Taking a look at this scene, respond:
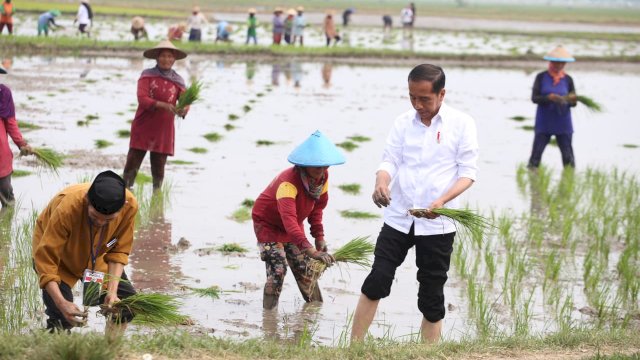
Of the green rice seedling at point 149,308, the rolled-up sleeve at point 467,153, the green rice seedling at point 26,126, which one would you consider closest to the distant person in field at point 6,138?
the green rice seedling at point 149,308

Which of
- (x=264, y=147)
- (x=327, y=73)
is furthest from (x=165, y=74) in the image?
(x=327, y=73)

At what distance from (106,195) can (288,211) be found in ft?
4.67

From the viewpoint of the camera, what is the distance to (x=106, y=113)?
1299 cm

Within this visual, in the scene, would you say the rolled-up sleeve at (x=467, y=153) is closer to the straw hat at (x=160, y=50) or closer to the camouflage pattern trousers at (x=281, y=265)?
the camouflage pattern trousers at (x=281, y=265)

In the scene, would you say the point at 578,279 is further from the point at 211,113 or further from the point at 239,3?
Answer: the point at 239,3

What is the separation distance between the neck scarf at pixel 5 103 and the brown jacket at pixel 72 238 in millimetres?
2356

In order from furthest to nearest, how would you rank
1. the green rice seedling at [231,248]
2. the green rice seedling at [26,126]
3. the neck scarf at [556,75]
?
the green rice seedling at [26,126], the neck scarf at [556,75], the green rice seedling at [231,248]

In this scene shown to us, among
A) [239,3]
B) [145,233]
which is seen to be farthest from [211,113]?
[239,3]

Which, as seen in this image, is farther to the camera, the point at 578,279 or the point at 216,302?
the point at 578,279

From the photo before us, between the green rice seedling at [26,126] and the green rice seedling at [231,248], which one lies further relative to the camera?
the green rice seedling at [26,126]

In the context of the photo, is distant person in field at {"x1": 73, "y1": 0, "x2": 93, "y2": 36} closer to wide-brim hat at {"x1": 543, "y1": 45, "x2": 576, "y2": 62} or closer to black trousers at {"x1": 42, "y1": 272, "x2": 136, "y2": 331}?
wide-brim hat at {"x1": 543, "y1": 45, "x2": 576, "y2": 62}

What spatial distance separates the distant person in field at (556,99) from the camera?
940 centimetres

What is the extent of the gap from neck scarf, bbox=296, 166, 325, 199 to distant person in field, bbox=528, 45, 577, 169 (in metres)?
4.74

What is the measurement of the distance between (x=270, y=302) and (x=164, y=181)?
3320mm
